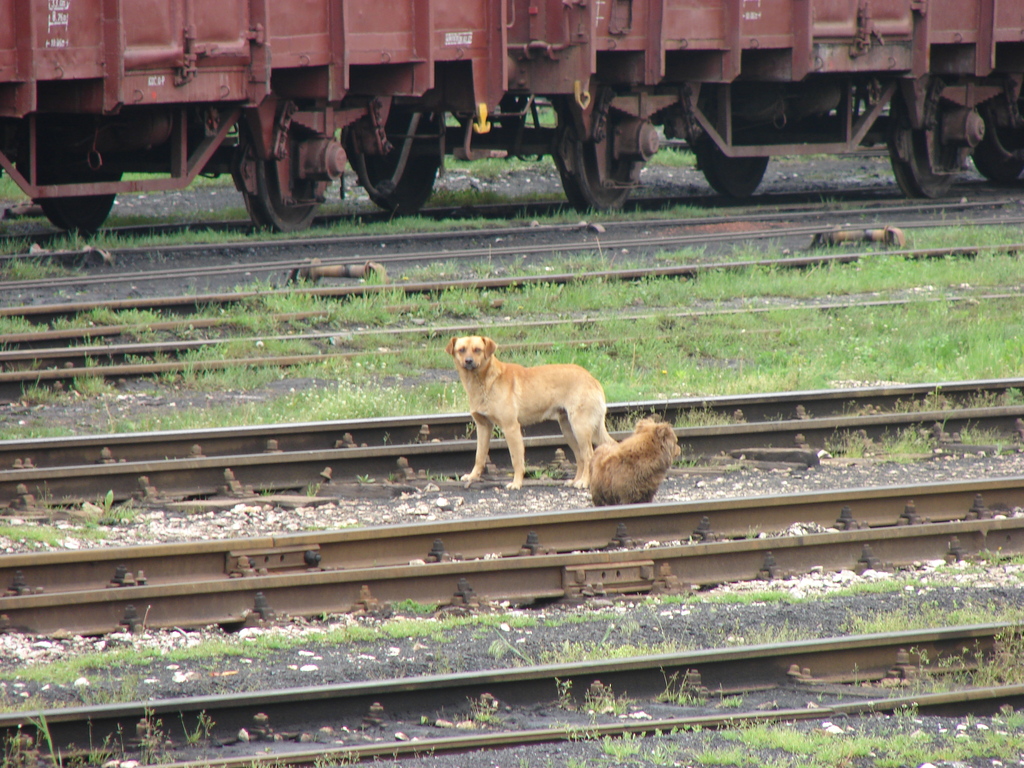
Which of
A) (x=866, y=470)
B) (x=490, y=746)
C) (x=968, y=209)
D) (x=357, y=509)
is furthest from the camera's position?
(x=968, y=209)

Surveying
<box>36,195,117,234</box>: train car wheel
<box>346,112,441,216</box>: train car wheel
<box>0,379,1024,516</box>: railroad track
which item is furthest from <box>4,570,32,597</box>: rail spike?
<box>346,112,441,216</box>: train car wheel

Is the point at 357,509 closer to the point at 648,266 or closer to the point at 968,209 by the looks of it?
the point at 648,266

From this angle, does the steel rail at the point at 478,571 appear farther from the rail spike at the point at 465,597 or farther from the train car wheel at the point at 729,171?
the train car wheel at the point at 729,171

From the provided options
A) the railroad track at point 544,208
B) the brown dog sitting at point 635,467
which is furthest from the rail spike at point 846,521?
the railroad track at point 544,208

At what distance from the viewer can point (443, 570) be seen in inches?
201

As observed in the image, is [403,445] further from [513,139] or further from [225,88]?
[513,139]

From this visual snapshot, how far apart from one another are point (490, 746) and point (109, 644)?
1703 mm

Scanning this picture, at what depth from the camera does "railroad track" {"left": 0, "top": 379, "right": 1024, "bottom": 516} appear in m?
6.37

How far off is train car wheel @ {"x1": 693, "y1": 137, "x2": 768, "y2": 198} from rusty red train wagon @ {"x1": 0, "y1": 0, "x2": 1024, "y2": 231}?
35 millimetres

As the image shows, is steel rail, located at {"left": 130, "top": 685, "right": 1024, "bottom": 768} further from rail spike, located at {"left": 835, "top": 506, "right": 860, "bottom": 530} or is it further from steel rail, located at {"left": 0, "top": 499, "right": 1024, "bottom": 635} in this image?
rail spike, located at {"left": 835, "top": 506, "right": 860, "bottom": 530}

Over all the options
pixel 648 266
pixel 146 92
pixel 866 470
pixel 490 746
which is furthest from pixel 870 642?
pixel 146 92

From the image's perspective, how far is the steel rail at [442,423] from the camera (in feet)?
21.9

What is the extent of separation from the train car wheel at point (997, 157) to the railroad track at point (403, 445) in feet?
39.9

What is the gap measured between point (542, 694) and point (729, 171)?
51.7ft
